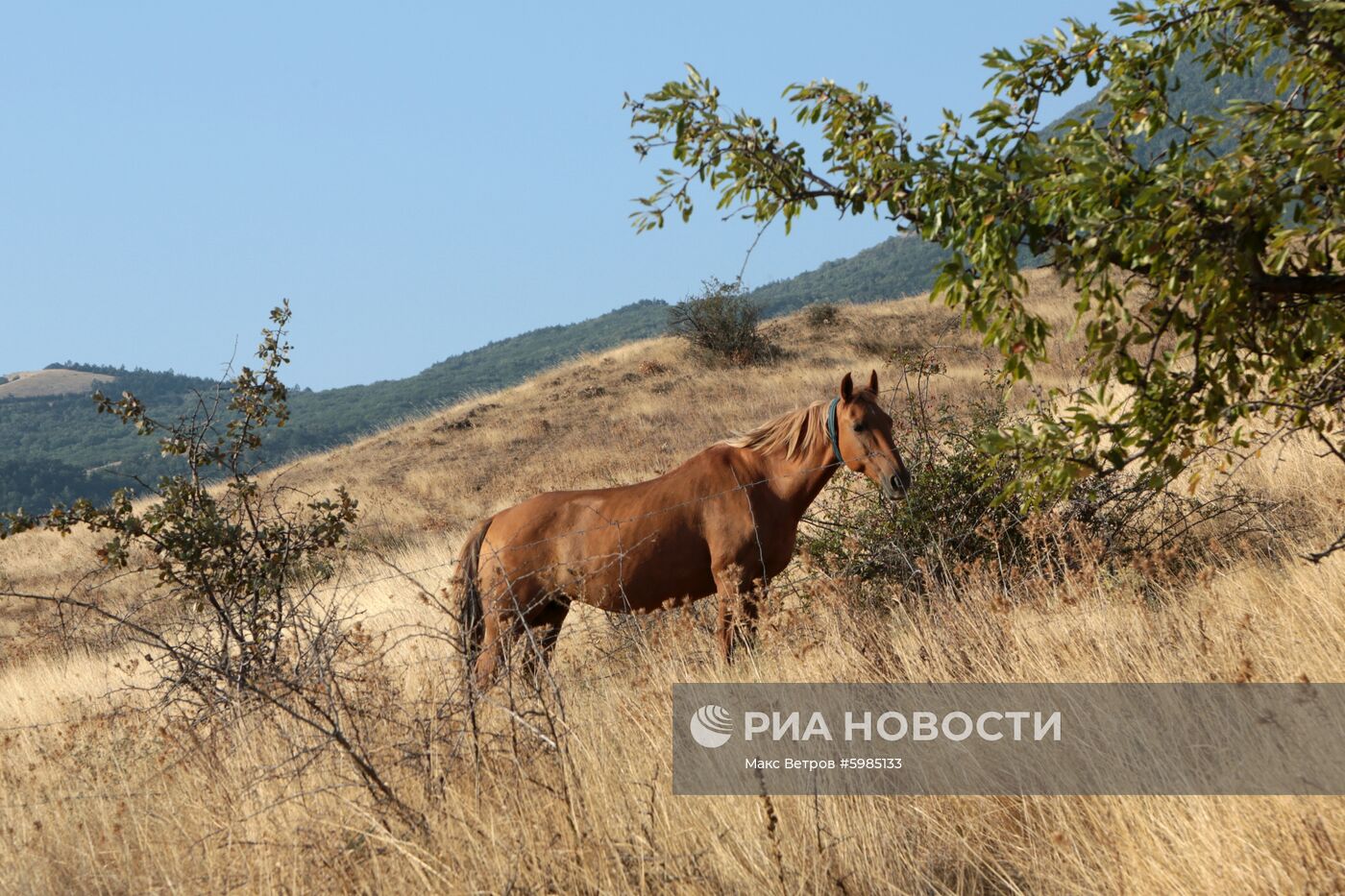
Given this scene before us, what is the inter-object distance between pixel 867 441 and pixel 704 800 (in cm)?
308

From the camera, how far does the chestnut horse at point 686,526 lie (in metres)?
6.68

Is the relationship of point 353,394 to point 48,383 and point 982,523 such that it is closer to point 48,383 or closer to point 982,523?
point 48,383

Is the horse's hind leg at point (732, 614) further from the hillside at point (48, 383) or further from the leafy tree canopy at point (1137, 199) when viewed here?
the hillside at point (48, 383)

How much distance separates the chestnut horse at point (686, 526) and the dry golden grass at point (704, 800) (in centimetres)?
41

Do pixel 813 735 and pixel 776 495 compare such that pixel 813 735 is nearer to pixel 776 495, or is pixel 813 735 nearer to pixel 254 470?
pixel 776 495

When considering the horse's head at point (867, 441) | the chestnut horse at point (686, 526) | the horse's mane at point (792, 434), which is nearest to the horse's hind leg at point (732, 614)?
the chestnut horse at point (686, 526)

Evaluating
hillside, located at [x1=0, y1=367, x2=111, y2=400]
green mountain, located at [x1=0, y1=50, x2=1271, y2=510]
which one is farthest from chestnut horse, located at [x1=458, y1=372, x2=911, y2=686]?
hillside, located at [x1=0, y1=367, x2=111, y2=400]

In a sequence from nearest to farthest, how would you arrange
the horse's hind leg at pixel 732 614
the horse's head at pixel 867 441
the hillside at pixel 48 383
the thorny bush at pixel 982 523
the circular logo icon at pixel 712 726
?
the circular logo icon at pixel 712 726, the horse's hind leg at pixel 732 614, the horse's head at pixel 867 441, the thorny bush at pixel 982 523, the hillside at pixel 48 383

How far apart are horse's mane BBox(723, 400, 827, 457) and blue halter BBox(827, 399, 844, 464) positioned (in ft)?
0.22

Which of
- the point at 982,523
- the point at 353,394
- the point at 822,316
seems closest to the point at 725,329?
the point at 822,316

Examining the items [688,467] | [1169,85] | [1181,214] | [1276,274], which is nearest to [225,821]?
[688,467]

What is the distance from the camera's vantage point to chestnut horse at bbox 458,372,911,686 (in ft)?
21.9

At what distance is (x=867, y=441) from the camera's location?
6652mm

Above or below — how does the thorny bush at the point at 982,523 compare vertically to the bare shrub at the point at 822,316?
below
